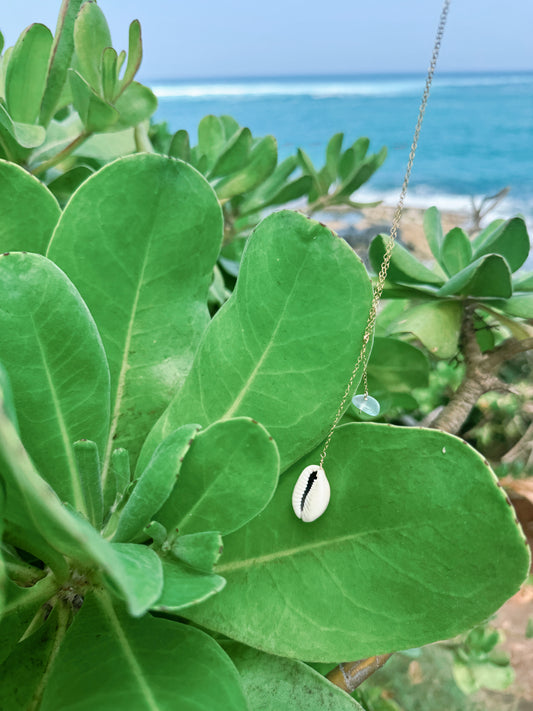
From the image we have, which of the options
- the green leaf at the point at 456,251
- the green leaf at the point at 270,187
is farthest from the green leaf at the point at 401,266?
the green leaf at the point at 270,187

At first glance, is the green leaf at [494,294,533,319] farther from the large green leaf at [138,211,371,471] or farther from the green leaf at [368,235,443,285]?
the large green leaf at [138,211,371,471]

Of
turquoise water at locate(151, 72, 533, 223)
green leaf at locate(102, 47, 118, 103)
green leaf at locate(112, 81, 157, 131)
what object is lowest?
turquoise water at locate(151, 72, 533, 223)

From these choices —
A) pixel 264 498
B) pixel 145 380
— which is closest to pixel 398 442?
pixel 264 498

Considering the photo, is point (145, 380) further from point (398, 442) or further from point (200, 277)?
point (398, 442)

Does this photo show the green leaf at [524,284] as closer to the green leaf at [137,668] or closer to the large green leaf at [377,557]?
the large green leaf at [377,557]

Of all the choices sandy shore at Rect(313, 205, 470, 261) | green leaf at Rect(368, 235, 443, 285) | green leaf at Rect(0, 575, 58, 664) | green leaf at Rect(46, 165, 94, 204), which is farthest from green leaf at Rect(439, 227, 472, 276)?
sandy shore at Rect(313, 205, 470, 261)

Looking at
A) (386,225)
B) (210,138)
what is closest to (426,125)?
(386,225)
